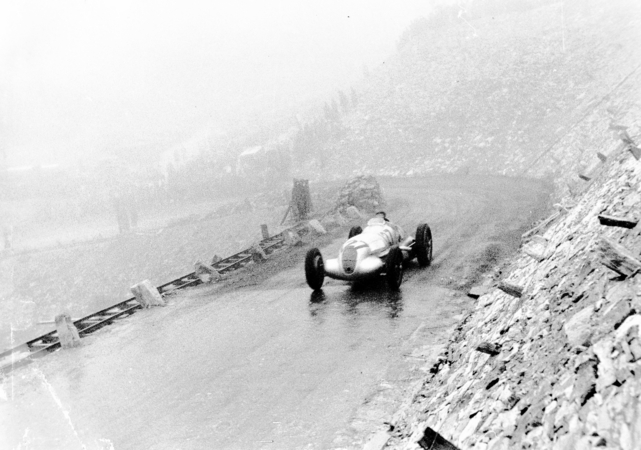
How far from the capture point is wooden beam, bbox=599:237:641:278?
445cm

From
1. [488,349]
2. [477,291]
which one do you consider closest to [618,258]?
[488,349]

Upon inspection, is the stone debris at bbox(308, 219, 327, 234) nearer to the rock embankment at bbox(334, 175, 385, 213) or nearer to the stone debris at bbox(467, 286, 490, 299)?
the rock embankment at bbox(334, 175, 385, 213)

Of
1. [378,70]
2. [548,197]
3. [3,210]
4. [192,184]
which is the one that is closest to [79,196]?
[3,210]

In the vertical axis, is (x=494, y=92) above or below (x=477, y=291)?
above

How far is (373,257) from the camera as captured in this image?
1288cm

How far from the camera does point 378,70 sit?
196 ft

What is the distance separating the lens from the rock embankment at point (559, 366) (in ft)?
11.4

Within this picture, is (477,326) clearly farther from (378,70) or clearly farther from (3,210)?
(3,210)

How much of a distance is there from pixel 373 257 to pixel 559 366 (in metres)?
8.67

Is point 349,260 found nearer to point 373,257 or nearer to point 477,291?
point 373,257

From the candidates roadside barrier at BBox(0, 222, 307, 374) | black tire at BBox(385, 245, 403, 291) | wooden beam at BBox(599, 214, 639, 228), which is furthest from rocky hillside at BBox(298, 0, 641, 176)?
wooden beam at BBox(599, 214, 639, 228)

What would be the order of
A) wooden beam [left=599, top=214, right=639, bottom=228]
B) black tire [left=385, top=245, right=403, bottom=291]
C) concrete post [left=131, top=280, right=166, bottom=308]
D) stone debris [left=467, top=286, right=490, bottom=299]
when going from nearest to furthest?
wooden beam [left=599, top=214, right=639, bottom=228], stone debris [left=467, top=286, right=490, bottom=299], black tire [left=385, top=245, right=403, bottom=291], concrete post [left=131, top=280, right=166, bottom=308]

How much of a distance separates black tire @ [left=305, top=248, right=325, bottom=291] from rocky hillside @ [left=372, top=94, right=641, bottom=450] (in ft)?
17.9

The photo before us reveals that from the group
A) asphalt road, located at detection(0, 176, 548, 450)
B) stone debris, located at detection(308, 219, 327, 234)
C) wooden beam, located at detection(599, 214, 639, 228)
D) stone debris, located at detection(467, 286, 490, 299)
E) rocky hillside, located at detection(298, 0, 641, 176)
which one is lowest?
stone debris, located at detection(467, 286, 490, 299)
